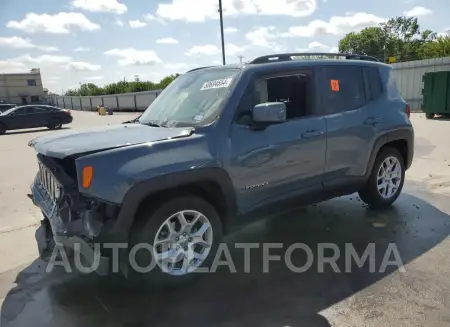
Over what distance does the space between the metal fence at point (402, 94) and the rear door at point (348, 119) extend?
22.9 feet

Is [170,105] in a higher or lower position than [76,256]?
higher

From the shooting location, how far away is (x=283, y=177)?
151 inches

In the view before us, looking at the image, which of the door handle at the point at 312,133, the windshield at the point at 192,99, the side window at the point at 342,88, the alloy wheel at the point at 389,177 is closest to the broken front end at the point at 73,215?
the windshield at the point at 192,99

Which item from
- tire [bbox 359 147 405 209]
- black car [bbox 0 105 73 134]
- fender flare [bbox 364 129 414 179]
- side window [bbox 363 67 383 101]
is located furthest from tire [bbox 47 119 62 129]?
fender flare [bbox 364 129 414 179]

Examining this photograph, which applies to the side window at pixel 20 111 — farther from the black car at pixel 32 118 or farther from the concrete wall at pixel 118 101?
the concrete wall at pixel 118 101

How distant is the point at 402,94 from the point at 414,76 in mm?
1069

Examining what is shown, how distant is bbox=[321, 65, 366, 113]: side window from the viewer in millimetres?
4230

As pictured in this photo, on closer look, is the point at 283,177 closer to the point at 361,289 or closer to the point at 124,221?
the point at 361,289

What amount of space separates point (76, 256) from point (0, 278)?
3.80 feet

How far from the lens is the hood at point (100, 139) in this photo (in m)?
3.09

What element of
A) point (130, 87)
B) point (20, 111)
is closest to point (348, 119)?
point (20, 111)

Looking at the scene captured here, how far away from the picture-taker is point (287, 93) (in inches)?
Answer: 160

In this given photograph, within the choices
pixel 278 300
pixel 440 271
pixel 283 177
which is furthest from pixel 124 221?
pixel 440 271

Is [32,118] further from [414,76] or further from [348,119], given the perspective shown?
[348,119]
